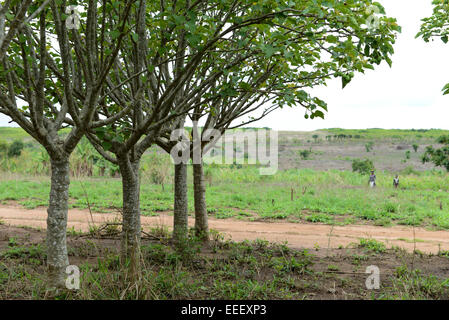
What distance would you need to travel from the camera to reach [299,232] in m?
9.32

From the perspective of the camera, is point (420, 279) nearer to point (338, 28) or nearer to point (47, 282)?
point (338, 28)

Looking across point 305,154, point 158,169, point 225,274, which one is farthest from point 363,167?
point 225,274

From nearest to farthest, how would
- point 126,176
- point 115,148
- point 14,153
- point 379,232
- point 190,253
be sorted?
point 115,148
point 126,176
point 190,253
point 379,232
point 14,153

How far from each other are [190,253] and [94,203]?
8355mm

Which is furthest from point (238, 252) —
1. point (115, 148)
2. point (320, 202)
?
point (320, 202)

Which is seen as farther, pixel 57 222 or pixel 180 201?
pixel 180 201

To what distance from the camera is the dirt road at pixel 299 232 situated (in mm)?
8164

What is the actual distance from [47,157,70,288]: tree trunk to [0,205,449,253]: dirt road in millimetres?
3728

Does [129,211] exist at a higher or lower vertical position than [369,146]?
lower

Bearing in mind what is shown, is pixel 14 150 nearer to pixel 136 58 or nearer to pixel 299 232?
pixel 299 232

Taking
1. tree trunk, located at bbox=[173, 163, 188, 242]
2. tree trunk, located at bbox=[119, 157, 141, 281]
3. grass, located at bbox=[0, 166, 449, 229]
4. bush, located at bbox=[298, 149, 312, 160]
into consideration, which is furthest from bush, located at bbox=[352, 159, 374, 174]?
tree trunk, located at bbox=[119, 157, 141, 281]

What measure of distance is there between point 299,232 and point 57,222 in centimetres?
657

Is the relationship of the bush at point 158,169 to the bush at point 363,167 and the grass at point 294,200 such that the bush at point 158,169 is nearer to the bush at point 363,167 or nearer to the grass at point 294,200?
the grass at point 294,200
